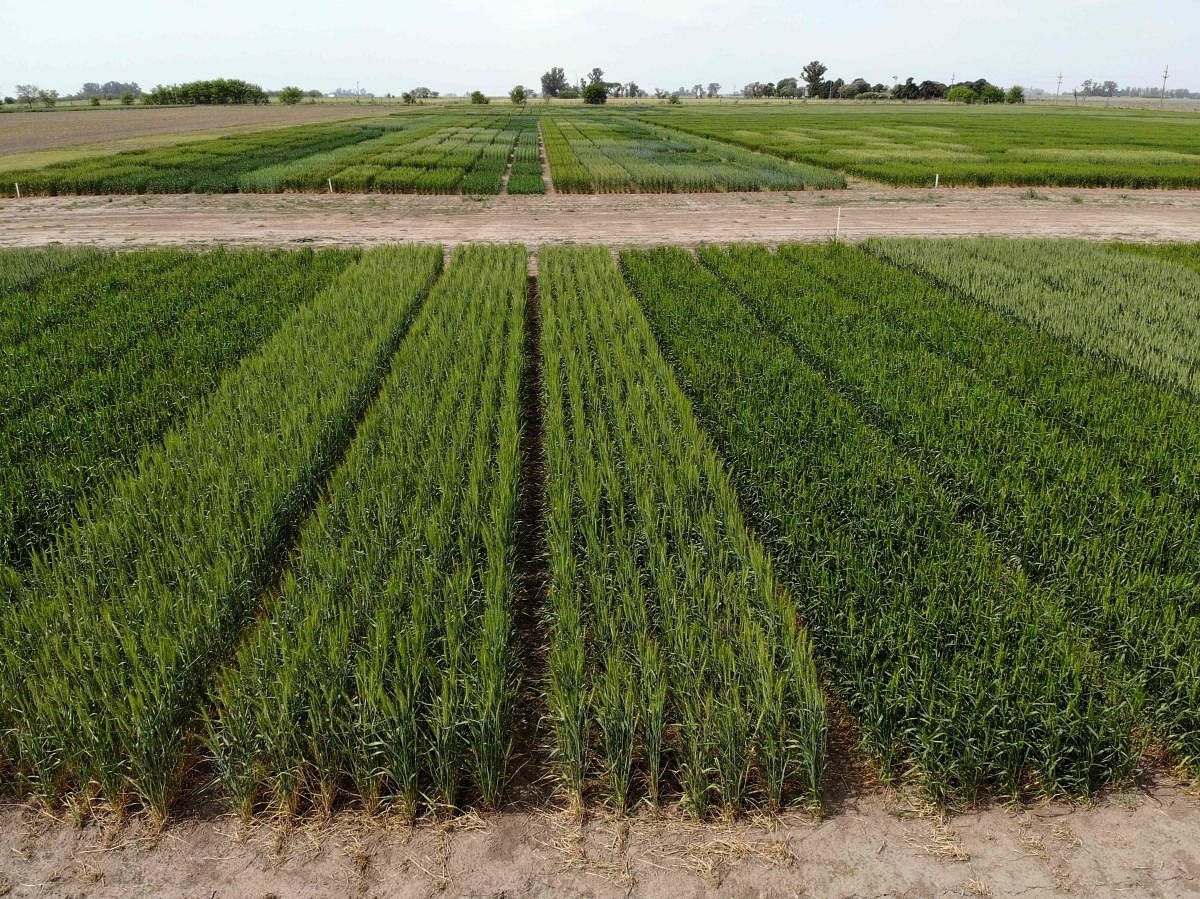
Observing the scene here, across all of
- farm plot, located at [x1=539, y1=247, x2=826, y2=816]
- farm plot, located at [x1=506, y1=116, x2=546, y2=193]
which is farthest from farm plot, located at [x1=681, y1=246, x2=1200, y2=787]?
farm plot, located at [x1=506, y1=116, x2=546, y2=193]

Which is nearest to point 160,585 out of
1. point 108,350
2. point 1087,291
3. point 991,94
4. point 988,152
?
point 108,350

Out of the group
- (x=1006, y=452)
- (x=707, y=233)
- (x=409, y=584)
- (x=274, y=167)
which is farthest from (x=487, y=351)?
(x=274, y=167)

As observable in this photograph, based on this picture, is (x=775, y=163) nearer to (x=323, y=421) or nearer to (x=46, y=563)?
(x=323, y=421)

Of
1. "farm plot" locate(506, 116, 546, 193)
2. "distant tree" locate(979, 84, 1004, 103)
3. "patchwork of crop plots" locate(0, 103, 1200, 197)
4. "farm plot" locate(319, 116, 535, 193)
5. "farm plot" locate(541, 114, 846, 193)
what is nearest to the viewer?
"farm plot" locate(506, 116, 546, 193)

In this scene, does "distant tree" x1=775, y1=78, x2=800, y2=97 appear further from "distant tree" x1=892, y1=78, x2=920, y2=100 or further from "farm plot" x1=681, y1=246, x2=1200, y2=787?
"farm plot" x1=681, y1=246, x2=1200, y2=787

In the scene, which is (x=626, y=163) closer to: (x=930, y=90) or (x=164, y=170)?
(x=164, y=170)
